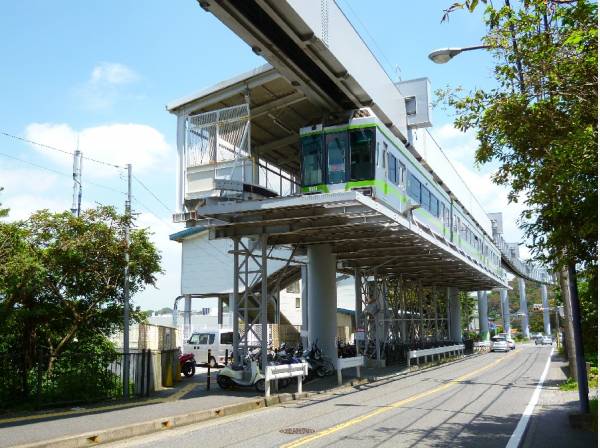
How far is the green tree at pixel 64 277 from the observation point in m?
14.3

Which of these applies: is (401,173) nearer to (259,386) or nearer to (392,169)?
(392,169)

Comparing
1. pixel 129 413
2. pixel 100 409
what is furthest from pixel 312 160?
pixel 100 409

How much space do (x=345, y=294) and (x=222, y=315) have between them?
15528 mm

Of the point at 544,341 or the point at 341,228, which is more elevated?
the point at 341,228

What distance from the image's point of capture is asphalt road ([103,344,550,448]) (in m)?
9.91

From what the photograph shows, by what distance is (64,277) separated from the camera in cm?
1602

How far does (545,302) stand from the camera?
10019cm

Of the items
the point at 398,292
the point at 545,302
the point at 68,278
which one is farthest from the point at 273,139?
the point at 545,302

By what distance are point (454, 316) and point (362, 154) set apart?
37.9 metres

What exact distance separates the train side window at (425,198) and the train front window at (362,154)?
6687 millimetres

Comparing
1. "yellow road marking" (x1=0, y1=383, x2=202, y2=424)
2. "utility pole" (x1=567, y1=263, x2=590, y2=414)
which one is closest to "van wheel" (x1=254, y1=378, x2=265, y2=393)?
"yellow road marking" (x1=0, y1=383, x2=202, y2=424)

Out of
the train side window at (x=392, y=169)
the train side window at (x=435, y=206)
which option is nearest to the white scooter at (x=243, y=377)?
the train side window at (x=392, y=169)

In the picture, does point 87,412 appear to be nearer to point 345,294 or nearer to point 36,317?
point 36,317

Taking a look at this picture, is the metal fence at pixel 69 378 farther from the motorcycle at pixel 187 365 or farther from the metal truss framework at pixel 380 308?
the metal truss framework at pixel 380 308
